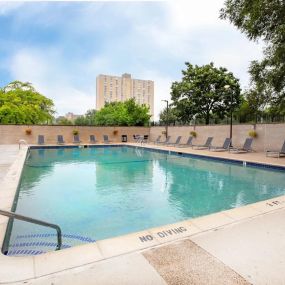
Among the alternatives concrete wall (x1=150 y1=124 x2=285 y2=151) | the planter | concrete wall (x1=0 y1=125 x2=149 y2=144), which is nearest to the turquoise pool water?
concrete wall (x1=150 y1=124 x2=285 y2=151)

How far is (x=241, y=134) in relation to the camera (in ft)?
49.1

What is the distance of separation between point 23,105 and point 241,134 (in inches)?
1032

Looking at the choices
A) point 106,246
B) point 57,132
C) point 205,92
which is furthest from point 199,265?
point 205,92

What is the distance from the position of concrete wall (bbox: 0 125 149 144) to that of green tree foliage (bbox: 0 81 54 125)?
10.4 meters

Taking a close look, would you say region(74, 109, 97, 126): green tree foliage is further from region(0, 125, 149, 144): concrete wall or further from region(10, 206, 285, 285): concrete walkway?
region(10, 206, 285, 285): concrete walkway

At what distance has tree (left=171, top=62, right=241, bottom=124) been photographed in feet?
75.6

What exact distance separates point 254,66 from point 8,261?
1134 centimetres

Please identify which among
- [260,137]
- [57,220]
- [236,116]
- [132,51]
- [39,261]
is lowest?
[57,220]

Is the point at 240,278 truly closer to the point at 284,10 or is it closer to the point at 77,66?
the point at 284,10

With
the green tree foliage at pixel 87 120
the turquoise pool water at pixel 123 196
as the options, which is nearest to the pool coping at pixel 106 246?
the turquoise pool water at pixel 123 196

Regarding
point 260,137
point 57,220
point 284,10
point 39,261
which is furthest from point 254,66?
point 39,261

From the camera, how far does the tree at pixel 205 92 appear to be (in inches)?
907

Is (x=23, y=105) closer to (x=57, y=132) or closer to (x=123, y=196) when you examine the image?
(x=57, y=132)

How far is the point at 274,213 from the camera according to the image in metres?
3.78
